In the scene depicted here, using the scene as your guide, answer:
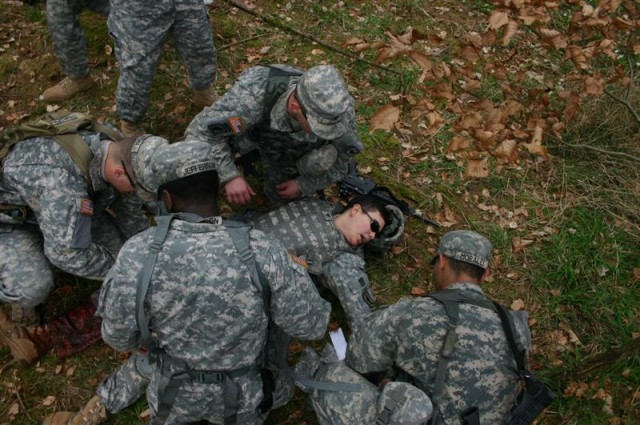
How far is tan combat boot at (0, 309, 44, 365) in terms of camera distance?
4.26 m

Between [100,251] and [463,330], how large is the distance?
2.89 metres

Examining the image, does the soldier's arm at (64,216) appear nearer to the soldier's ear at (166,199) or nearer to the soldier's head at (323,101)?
the soldier's ear at (166,199)

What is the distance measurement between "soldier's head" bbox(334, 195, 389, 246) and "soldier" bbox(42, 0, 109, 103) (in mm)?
3655

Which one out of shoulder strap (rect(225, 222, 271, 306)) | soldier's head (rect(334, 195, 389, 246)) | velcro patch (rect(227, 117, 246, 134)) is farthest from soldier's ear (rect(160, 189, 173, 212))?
soldier's head (rect(334, 195, 389, 246))

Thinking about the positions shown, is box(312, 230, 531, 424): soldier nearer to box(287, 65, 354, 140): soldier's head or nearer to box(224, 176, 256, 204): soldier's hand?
box(287, 65, 354, 140): soldier's head

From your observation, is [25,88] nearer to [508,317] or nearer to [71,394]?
[71,394]

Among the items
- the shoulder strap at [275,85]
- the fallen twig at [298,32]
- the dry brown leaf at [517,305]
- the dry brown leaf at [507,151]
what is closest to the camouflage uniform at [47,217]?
the shoulder strap at [275,85]

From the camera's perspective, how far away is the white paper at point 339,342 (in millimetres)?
4477

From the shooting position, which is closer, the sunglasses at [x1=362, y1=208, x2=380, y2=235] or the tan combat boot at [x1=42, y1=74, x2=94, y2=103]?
the sunglasses at [x1=362, y1=208, x2=380, y2=235]

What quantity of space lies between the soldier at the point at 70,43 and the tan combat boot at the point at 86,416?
385 centimetres

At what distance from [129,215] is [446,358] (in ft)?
10.3

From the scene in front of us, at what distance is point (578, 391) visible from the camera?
4324 mm

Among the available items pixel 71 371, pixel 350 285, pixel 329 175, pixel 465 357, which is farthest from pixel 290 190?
pixel 71 371

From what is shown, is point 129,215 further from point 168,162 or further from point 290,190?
point 168,162
